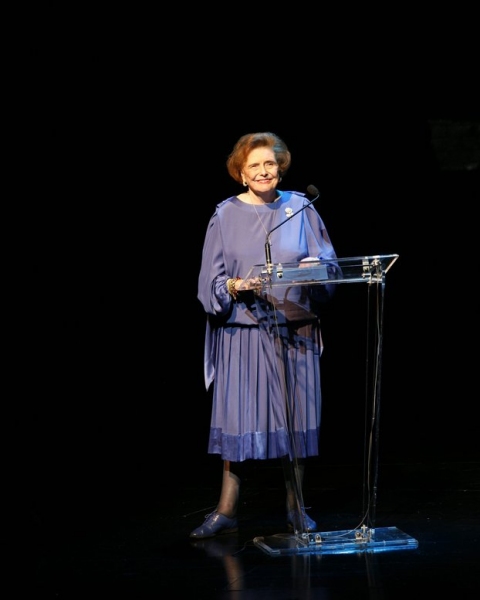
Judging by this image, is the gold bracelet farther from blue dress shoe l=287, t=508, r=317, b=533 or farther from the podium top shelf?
blue dress shoe l=287, t=508, r=317, b=533

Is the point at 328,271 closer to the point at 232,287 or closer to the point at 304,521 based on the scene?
the point at 232,287

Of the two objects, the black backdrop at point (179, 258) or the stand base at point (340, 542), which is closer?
the stand base at point (340, 542)

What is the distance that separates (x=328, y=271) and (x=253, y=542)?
3.18 feet

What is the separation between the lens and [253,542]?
351 cm

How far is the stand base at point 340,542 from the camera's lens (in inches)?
131

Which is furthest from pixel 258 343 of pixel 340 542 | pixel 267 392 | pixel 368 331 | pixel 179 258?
pixel 179 258

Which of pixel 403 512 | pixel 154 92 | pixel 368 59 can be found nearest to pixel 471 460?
pixel 403 512

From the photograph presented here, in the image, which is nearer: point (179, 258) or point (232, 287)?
point (232, 287)

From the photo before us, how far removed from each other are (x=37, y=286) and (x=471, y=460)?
2563 millimetres

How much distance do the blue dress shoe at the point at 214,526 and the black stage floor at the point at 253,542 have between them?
0.12 feet

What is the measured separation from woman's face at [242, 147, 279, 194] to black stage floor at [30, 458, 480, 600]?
1230mm

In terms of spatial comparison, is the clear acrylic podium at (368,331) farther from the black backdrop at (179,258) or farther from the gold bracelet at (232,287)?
the black backdrop at (179,258)

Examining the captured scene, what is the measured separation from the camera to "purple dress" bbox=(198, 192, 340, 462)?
348cm

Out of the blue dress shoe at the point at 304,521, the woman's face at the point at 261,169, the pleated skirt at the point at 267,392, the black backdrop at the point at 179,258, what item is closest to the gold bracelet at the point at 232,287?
the pleated skirt at the point at 267,392
